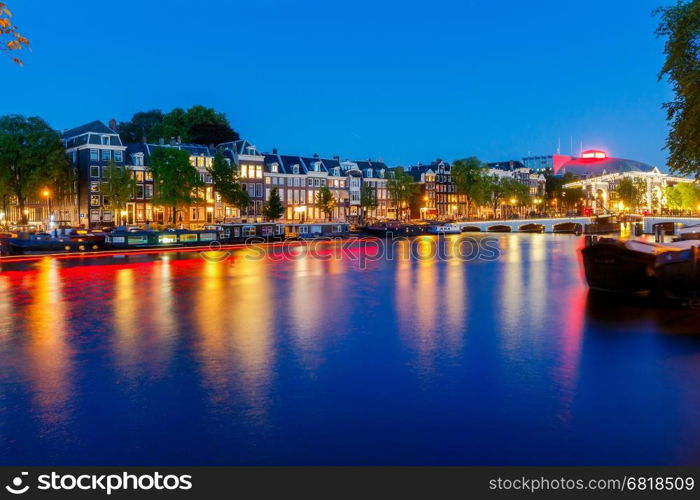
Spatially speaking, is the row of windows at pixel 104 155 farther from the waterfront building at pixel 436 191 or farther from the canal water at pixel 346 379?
the waterfront building at pixel 436 191

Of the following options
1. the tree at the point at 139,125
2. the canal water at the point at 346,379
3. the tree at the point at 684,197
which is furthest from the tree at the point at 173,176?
the tree at the point at 684,197

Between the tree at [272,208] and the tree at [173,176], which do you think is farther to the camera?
the tree at [272,208]

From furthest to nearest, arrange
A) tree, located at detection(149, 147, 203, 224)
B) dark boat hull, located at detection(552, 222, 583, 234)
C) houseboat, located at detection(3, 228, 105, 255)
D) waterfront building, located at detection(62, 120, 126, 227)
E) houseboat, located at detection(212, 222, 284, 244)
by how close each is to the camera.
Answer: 1. dark boat hull, located at detection(552, 222, 583, 234)
2. waterfront building, located at detection(62, 120, 126, 227)
3. tree, located at detection(149, 147, 203, 224)
4. houseboat, located at detection(212, 222, 284, 244)
5. houseboat, located at detection(3, 228, 105, 255)

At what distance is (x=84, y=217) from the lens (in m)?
73.1

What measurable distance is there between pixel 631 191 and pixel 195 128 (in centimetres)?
9491

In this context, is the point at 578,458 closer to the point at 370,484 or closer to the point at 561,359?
the point at 370,484

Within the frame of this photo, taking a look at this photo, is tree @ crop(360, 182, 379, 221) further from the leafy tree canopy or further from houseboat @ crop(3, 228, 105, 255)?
houseboat @ crop(3, 228, 105, 255)

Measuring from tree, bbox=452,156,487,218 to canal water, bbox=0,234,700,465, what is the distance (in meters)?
86.4

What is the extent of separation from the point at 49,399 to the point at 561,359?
9.71 meters

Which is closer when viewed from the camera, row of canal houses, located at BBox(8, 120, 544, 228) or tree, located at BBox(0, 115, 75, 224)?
tree, located at BBox(0, 115, 75, 224)

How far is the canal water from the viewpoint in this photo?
7.46 meters

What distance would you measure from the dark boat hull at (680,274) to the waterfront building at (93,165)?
64.5 meters

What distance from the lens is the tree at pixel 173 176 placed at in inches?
2564

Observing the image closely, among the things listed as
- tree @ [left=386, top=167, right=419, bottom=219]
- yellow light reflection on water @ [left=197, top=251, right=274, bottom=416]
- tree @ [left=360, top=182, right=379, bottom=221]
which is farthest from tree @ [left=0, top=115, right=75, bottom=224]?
tree @ [left=386, top=167, right=419, bottom=219]
